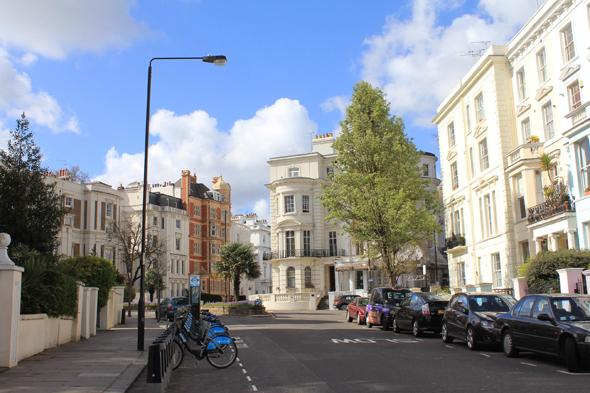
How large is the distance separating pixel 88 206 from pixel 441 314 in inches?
1720

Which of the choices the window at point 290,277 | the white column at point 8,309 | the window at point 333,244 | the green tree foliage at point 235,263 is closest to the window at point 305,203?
the window at point 333,244

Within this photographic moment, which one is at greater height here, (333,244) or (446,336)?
(333,244)

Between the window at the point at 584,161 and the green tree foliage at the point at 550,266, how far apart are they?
110 inches

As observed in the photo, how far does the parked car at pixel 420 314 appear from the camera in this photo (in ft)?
59.6

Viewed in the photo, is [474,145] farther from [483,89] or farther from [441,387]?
[441,387]

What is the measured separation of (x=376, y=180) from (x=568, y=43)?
36.4ft

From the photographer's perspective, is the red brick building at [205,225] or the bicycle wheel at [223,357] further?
the red brick building at [205,225]

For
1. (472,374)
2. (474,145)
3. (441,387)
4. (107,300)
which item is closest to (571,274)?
(472,374)

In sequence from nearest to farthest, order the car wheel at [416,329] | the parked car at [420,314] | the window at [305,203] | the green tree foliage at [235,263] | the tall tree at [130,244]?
the parked car at [420,314]
the car wheel at [416,329]
the tall tree at [130,244]
the green tree foliage at [235,263]
the window at [305,203]

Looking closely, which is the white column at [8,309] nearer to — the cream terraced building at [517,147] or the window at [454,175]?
the cream terraced building at [517,147]

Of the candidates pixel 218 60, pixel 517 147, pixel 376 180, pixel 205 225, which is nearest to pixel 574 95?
pixel 517 147

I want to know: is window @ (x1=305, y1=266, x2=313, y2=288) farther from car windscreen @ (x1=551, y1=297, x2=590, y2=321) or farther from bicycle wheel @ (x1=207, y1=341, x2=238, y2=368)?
car windscreen @ (x1=551, y1=297, x2=590, y2=321)

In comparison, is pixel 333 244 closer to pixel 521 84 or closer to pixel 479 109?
pixel 479 109

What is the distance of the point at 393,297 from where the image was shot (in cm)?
2377
